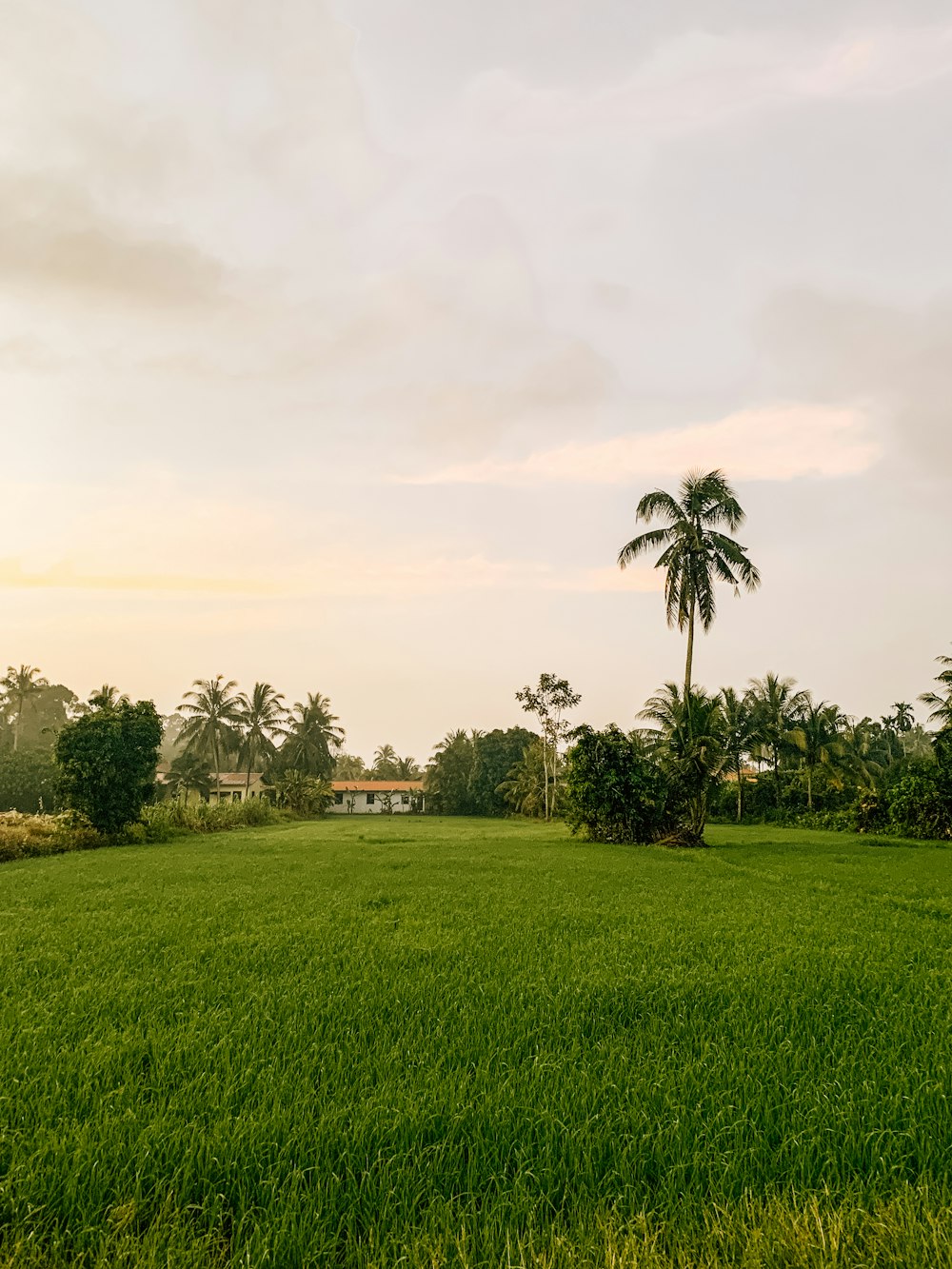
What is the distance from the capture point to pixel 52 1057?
404 cm

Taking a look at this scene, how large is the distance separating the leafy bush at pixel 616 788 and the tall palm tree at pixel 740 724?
1623 cm

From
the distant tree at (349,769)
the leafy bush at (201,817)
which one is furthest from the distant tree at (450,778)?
the distant tree at (349,769)

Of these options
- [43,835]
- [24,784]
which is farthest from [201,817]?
[24,784]

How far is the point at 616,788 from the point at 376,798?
162 ft

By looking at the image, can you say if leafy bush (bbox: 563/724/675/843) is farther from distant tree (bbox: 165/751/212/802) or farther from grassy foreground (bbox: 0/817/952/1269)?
distant tree (bbox: 165/751/212/802)

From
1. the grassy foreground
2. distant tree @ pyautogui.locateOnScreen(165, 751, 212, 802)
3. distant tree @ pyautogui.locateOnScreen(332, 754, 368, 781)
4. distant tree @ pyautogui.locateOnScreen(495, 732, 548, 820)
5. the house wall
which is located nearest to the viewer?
the grassy foreground

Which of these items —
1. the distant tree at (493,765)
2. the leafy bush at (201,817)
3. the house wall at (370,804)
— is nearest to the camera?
the leafy bush at (201,817)

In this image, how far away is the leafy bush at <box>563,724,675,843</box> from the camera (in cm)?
2436

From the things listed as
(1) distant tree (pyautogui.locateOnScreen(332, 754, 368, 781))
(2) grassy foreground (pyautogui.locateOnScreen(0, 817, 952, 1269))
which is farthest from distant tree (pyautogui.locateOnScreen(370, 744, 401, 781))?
(2) grassy foreground (pyautogui.locateOnScreen(0, 817, 952, 1269))

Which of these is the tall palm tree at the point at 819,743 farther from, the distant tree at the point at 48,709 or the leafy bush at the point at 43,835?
the distant tree at the point at 48,709

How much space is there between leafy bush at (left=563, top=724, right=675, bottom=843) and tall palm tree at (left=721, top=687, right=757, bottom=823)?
53.3ft

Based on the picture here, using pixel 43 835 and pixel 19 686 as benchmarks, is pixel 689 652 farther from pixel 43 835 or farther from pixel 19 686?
pixel 19 686

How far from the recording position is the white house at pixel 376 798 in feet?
222

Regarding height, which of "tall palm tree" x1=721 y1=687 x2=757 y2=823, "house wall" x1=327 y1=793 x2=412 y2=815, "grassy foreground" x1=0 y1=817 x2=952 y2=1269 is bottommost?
"house wall" x1=327 y1=793 x2=412 y2=815
